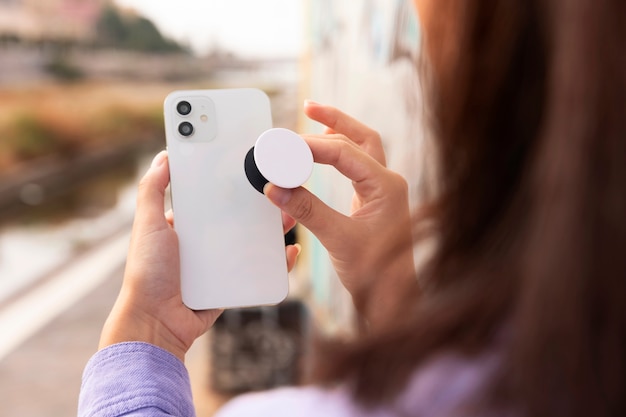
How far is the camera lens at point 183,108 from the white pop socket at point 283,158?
0.71 ft

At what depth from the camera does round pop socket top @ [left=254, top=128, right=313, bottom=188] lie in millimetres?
750

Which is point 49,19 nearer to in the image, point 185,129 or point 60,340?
point 60,340

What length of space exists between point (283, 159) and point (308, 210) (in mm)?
75

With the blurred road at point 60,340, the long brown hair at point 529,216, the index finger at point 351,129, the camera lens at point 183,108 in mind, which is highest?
the long brown hair at point 529,216

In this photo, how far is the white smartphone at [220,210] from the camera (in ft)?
2.91

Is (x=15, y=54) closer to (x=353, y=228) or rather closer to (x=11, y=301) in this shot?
(x=11, y=301)

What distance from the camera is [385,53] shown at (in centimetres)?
178

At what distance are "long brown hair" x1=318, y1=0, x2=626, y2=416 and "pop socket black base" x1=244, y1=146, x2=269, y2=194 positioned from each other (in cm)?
39

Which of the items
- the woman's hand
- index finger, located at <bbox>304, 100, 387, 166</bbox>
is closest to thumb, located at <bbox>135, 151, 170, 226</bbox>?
the woman's hand

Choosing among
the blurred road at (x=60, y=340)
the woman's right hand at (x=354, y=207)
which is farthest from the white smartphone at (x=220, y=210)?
the blurred road at (x=60, y=340)

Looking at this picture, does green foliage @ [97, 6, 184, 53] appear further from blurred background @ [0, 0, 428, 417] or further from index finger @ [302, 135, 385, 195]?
index finger @ [302, 135, 385, 195]

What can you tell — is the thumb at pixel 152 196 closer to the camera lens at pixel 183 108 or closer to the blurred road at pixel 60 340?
the camera lens at pixel 183 108

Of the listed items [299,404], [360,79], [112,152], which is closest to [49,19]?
[112,152]

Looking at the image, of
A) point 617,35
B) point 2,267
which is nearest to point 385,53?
point 617,35
